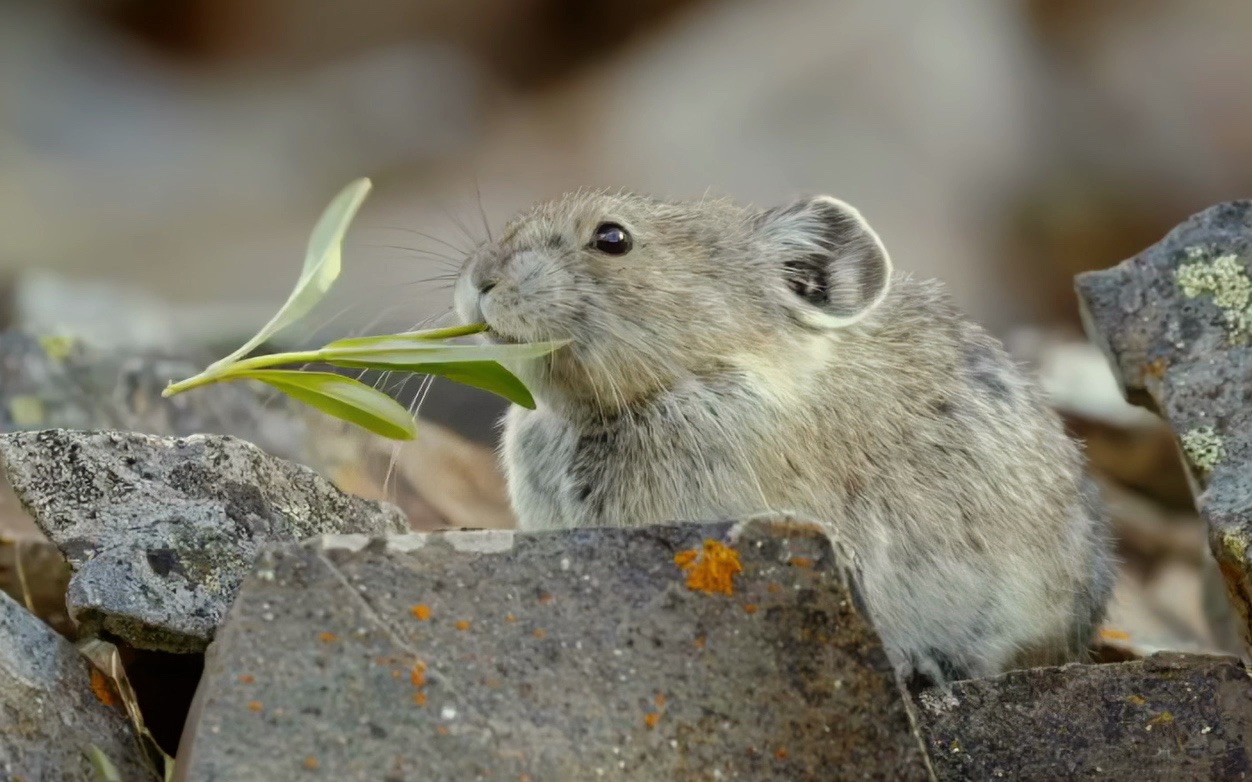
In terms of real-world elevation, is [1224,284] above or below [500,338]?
above

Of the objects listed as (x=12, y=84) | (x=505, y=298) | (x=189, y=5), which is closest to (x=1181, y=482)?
(x=505, y=298)

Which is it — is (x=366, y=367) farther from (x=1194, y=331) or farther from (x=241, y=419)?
(x=241, y=419)

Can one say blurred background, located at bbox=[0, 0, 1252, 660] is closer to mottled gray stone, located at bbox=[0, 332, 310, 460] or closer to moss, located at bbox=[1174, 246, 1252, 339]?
mottled gray stone, located at bbox=[0, 332, 310, 460]

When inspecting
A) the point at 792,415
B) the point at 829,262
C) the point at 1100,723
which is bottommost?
the point at 1100,723

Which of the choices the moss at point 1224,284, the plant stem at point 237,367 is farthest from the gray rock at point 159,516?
the moss at point 1224,284

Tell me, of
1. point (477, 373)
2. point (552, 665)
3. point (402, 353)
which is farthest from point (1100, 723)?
point (402, 353)

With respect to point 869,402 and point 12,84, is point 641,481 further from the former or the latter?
point 12,84

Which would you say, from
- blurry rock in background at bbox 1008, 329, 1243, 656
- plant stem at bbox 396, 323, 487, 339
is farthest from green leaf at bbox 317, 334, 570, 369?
blurry rock in background at bbox 1008, 329, 1243, 656
